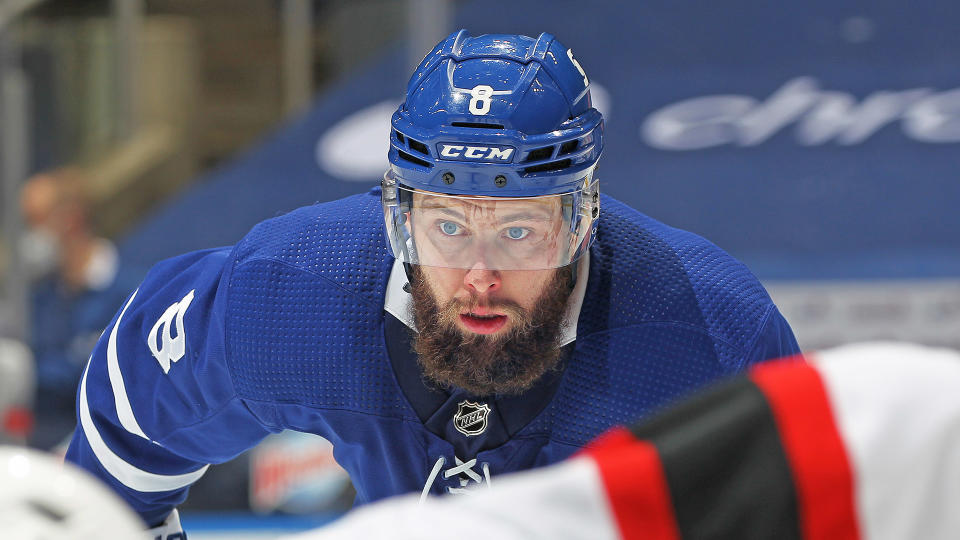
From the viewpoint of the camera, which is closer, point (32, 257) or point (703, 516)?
point (703, 516)

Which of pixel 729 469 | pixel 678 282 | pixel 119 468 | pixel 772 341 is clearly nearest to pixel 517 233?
pixel 678 282

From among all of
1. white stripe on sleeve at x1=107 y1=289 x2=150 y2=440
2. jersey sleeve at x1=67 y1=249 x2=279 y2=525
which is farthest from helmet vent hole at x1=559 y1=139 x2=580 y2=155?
white stripe on sleeve at x1=107 y1=289 x2=150 y2=440

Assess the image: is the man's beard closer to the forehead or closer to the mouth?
the mouth

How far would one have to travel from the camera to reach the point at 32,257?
383cm

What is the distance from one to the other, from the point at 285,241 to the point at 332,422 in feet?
0.97

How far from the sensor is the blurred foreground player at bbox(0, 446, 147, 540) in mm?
712

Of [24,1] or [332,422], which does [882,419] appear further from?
[24,1]

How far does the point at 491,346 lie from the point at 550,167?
0.89ft

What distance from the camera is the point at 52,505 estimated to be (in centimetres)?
73

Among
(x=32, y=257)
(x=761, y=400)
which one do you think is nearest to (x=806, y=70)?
(x=32, y=257)

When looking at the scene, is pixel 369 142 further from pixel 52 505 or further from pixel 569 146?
pixel 52 505

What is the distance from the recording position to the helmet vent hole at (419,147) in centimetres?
170

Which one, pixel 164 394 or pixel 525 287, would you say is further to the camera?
pixel 164 394

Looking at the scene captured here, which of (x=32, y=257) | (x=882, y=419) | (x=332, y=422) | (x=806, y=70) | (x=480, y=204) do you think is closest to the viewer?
(x=882, y=419)
